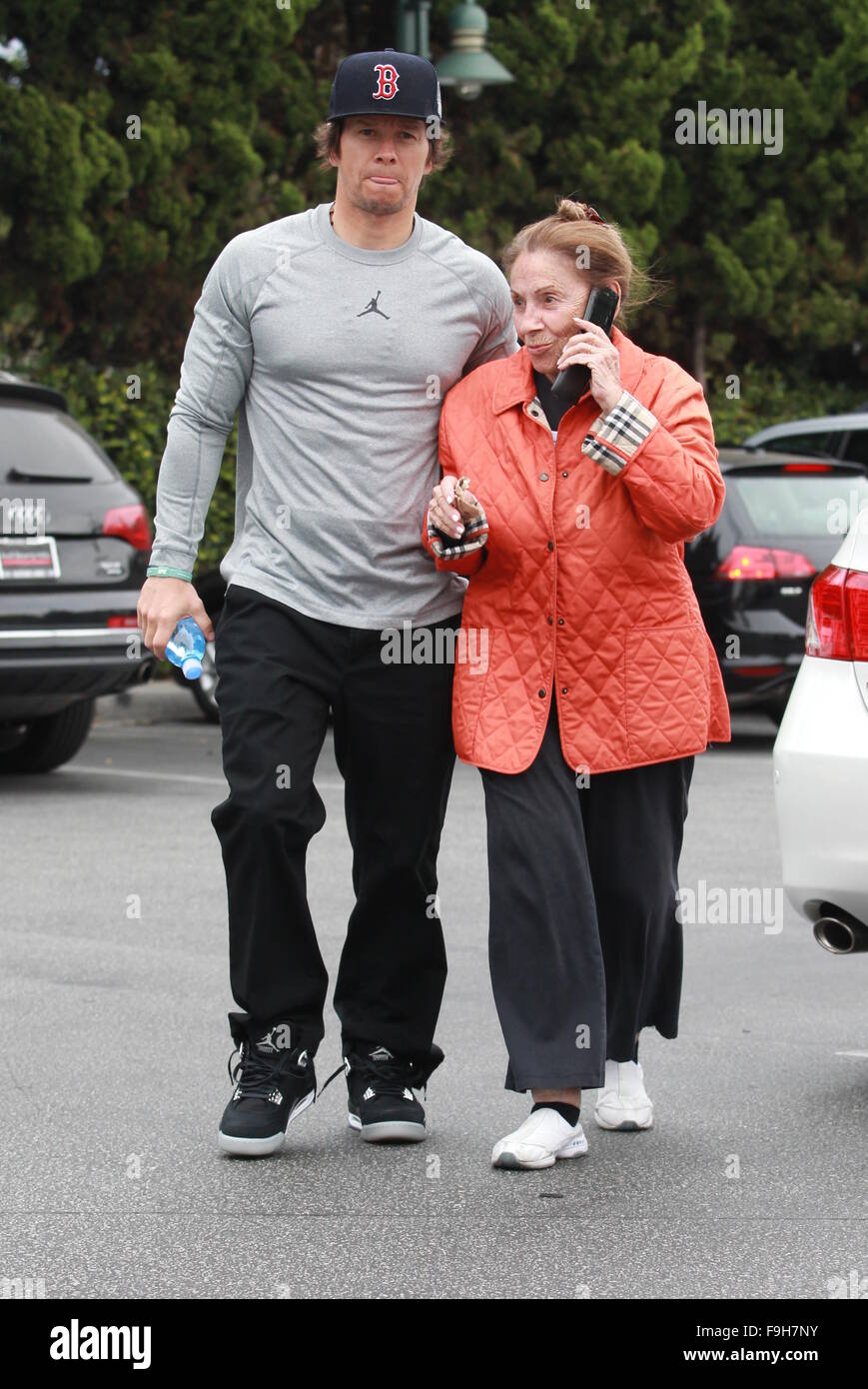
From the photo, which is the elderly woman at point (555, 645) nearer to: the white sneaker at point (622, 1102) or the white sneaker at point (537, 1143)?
the white sneaker at point (537, 1143)

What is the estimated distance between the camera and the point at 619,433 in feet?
12.8

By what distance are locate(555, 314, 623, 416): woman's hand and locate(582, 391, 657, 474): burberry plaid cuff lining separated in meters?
0.02

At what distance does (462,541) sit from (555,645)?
299 millimetres

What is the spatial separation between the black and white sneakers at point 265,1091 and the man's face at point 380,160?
1553mm

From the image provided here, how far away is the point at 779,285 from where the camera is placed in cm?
1742

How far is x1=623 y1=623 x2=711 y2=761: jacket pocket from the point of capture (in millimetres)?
4109

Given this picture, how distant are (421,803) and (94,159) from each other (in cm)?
949

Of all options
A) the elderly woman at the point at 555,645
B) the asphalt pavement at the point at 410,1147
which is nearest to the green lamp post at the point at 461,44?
the asphalt pavement at the point at 410,1147

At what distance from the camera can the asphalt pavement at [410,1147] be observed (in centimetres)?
353

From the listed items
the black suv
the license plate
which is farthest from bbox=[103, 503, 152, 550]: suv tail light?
the license plate

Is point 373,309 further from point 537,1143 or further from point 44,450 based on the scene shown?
point 44,450

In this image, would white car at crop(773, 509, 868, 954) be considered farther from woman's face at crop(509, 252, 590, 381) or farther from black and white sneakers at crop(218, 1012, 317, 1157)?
black and white sneakers at crop(218, 1012, 317, 1157)

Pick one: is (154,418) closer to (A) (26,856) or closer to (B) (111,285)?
(B) (111,285)

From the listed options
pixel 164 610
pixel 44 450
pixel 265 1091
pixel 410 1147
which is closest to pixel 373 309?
pixel 164 610
